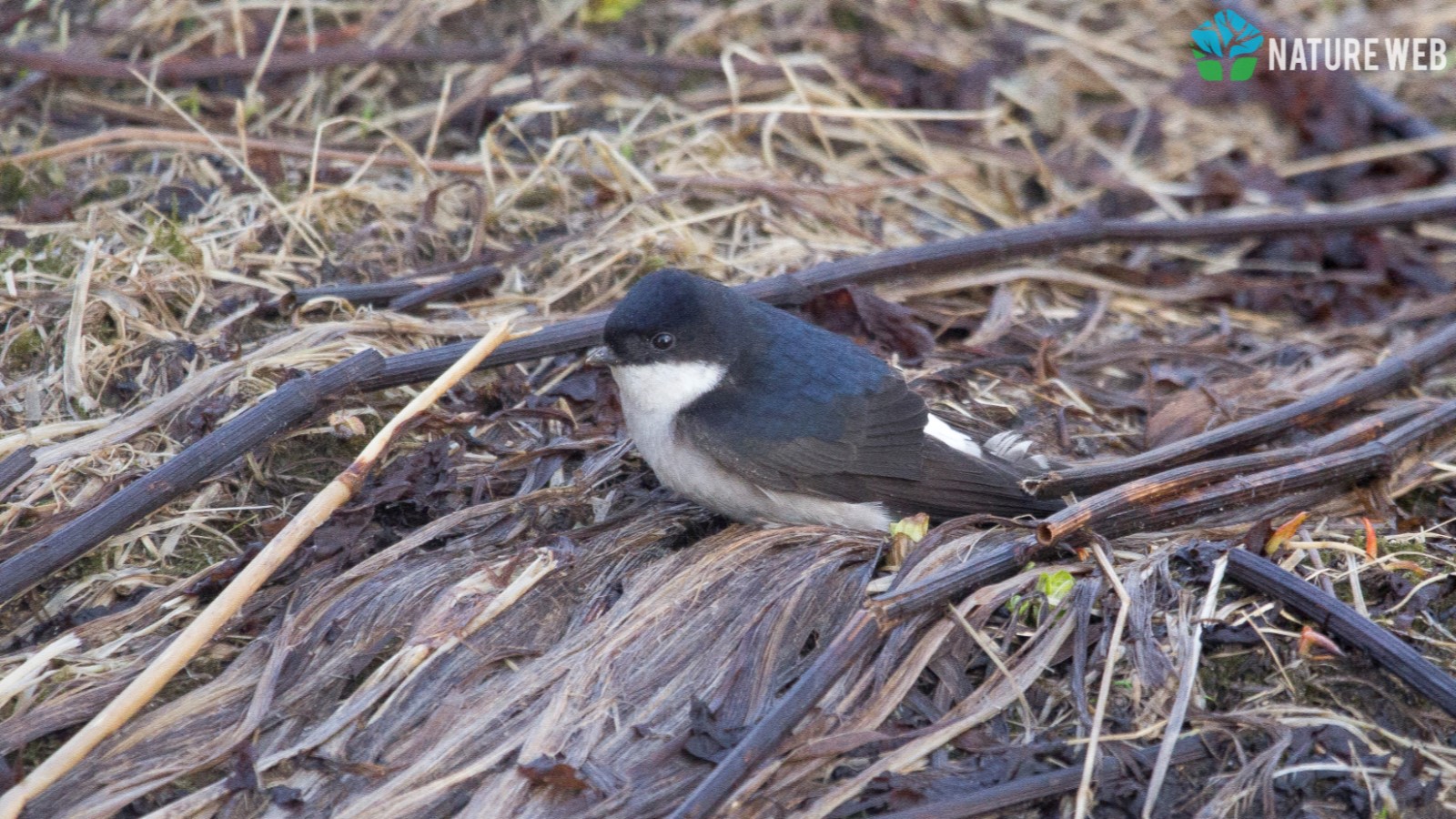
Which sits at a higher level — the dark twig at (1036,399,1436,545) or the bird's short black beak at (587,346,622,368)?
the bird's short black beak at (587,346,622,368)

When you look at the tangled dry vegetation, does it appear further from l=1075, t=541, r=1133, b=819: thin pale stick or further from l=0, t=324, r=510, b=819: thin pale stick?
l=0, t=324, r=510, b=819: thin pale stick

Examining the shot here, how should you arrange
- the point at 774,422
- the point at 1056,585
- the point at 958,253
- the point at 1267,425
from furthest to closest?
the point at 958,253
the point at 1267,425
the point at 774,422
the point at 1056,585

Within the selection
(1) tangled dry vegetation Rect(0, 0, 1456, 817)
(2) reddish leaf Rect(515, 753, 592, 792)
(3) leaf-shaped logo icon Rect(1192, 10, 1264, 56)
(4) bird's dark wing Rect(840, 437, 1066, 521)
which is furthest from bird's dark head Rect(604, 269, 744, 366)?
(3) leaf-shaped logo icon Rect(1192, 10, 1264, 56)

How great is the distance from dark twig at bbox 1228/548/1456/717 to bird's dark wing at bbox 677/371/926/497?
115 cm

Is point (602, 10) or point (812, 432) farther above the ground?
point (602, 10)

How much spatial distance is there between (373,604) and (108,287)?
1858 millimetres

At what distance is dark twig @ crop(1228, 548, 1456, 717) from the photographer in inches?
136

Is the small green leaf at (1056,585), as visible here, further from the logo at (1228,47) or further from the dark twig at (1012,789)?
the logo at (1228,47)

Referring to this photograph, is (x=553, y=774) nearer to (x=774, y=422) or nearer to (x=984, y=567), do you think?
(x=984, y=567)

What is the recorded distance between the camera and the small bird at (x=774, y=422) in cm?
437

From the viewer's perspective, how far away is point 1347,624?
3594 mm

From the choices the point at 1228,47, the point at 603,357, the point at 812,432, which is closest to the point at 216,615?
the point at 603,357

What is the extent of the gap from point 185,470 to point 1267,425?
349cm

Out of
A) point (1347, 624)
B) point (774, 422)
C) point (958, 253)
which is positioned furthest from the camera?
point (958, 253)
